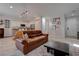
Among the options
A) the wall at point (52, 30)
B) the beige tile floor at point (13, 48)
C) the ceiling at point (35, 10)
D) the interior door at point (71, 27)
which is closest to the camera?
the ceiling at point (35, 10)

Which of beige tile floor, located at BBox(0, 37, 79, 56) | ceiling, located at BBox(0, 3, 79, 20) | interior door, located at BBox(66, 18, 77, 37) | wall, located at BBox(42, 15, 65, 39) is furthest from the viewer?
wall, located at BBox(42, 15, 65, 39)

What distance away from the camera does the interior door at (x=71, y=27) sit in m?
3.19

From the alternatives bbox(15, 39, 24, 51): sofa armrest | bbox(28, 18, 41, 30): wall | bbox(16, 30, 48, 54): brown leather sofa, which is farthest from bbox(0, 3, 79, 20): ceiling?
bbox(15, 39, 24, 51): sofa armrest

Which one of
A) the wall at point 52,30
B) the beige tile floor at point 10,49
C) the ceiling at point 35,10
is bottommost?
the beige tile floor at point 10,49

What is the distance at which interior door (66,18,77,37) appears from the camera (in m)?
3.19

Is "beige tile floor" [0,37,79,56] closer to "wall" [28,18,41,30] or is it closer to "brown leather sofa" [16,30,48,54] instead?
"brown leather sofa" [16,30,48,54]

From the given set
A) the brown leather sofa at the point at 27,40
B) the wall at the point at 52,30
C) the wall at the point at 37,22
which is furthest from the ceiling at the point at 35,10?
the brown leather sofa at the point at 27,40

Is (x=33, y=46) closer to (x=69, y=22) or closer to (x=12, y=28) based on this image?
(x=12, y=28)

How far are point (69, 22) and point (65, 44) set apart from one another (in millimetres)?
762

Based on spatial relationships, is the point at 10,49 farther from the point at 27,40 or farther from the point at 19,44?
the point at 27,40

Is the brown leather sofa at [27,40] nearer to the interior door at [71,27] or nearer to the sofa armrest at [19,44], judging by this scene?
the sofa armrest at [19,44]

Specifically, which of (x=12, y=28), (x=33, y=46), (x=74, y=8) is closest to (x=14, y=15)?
(x=12, y=28)

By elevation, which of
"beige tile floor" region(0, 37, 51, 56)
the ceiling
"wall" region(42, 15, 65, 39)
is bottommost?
"beige tile floor" region(0, 37, 51, 56)

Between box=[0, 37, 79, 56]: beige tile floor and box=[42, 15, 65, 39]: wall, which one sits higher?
box=[42, 15, 65, 39]: wall
